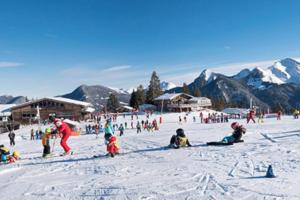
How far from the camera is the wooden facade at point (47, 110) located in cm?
6438

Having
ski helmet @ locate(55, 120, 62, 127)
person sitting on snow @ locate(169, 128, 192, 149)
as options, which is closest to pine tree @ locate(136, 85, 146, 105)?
person sitting on snow @ locate(169, 128, 192, 149)

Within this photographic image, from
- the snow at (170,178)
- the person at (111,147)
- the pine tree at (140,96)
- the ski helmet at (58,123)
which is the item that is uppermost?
the pine tree at (140,96)

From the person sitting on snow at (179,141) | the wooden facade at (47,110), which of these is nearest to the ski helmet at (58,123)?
the person sitting on snow at (179,141)

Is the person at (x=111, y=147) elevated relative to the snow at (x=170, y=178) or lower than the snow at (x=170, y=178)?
elevated

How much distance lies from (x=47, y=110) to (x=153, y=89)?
36.3 meters

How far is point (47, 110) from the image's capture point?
212 feet

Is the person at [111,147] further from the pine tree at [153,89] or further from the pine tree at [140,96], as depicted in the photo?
the pine tree at [140,96]

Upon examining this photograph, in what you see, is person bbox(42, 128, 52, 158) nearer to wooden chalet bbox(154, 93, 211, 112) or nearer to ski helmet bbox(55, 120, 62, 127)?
ski helmet bbox(55, 120, 62, 127)

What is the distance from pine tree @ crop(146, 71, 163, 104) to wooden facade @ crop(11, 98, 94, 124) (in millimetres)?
29080

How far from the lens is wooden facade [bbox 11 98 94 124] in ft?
211

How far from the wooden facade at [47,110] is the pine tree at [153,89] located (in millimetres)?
29080

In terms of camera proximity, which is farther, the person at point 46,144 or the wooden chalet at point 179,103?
the wooden chalet at point 179,103

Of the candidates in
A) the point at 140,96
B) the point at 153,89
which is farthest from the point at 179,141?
the point at 153,89

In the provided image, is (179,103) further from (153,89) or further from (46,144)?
(46,144)
